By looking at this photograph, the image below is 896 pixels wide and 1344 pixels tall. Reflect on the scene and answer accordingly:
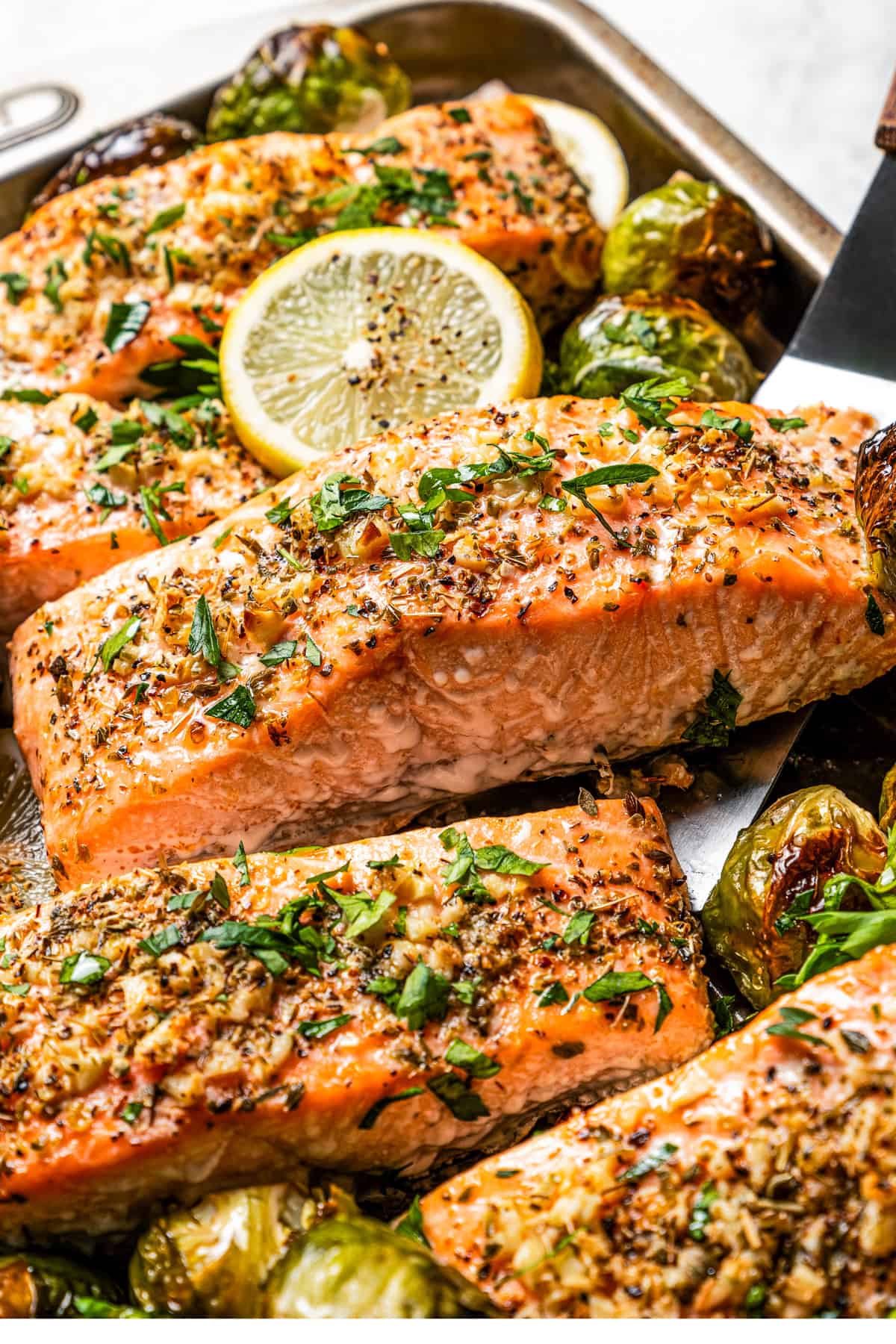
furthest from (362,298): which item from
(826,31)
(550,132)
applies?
(826,31)

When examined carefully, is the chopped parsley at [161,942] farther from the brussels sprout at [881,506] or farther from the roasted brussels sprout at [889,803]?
the brussels sprout at [881,506]

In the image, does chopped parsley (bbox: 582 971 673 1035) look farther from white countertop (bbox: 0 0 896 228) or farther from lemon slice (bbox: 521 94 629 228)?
white countertop (bbox: 0 0 896 228)

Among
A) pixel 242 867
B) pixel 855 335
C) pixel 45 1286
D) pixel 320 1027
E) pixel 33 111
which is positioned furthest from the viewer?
pixel 33 111

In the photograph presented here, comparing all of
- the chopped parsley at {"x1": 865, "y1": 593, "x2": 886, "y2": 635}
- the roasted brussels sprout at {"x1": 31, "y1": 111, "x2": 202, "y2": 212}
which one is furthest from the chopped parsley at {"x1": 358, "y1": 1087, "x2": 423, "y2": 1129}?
the roasted brussels sprout at {"x1": 31, "y1": 111, "x2": 202, "y2": 212}

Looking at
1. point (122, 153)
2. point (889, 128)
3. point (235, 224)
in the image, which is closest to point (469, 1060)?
point (235, 224)

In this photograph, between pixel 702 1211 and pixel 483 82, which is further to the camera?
pixel 483 82

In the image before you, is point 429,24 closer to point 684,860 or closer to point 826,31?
point 826,31

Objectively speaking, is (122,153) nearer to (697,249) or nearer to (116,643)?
(697,249)

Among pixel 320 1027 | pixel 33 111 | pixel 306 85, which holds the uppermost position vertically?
pixel 33 111
